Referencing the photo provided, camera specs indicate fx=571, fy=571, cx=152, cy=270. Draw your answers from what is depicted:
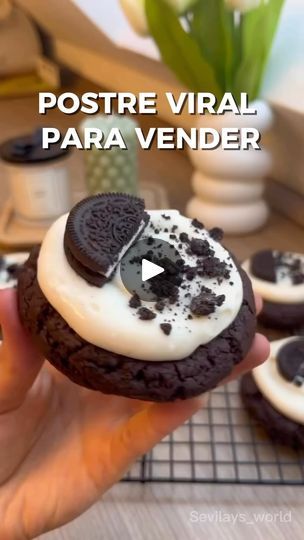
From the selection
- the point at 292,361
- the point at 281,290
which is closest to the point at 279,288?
the point at 281,290

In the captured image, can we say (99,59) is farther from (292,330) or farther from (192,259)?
(192,259)

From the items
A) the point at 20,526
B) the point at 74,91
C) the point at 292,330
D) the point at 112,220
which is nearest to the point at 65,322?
the point at 112,220

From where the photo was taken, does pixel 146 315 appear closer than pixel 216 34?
Yes

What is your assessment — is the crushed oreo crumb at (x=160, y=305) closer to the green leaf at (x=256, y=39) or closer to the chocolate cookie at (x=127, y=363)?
the chocolate cookie at (x=127, y=363)

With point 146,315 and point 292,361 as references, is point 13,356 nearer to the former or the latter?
point 146,315

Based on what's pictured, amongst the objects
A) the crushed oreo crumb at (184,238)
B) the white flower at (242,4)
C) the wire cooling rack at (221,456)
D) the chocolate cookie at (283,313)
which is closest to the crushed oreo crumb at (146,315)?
the crushed oreo crumb at (184,238)

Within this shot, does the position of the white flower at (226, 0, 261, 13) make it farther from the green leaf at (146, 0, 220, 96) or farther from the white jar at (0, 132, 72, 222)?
the white jar at (0, 132, 72, 222)

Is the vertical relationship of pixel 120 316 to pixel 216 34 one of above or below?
below
